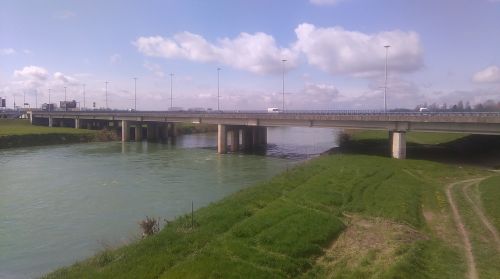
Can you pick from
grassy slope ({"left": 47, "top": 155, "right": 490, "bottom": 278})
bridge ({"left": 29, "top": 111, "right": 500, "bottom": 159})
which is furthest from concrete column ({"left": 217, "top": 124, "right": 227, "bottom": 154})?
grassy slope ({"left": 47, "top": 155, "right": 490, "bottom": 278})

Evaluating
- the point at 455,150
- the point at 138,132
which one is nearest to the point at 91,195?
the point at 455,150

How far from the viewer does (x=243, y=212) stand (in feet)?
70.3

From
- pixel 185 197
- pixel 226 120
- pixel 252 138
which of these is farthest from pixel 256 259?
pixel 252 138

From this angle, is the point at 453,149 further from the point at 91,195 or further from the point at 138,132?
the point at 138,132

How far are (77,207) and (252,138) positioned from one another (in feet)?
176

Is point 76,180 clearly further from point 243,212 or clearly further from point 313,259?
point 313,259

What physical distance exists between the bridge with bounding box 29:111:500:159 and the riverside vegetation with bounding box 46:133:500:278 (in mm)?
15171

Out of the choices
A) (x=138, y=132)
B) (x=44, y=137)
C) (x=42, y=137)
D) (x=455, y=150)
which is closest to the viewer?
(x=455, y=150)

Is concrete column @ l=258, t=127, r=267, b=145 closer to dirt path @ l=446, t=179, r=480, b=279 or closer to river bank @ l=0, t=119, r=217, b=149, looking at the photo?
river bank @ l=0, t=119, r=217, b=149

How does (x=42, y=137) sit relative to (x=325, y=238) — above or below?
above

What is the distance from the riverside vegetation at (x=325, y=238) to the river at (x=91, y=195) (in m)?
4.27

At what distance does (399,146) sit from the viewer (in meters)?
47.3

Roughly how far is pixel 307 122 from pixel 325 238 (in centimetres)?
4474

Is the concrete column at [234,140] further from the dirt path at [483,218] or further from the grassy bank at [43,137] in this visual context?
the dirt path at [483,218]
